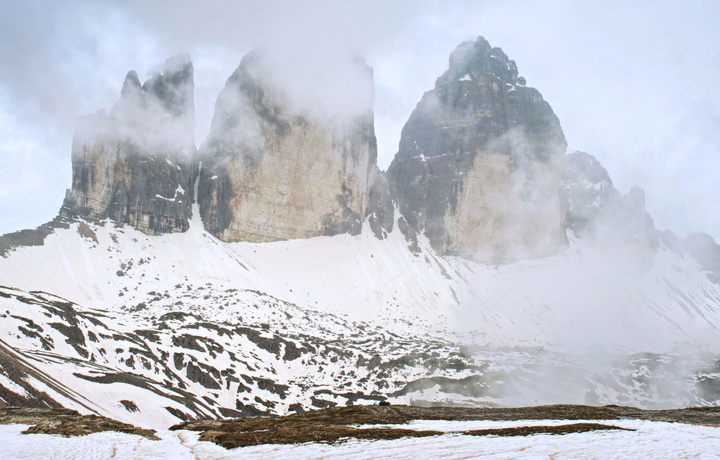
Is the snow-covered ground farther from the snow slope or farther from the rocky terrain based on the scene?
the snow slope

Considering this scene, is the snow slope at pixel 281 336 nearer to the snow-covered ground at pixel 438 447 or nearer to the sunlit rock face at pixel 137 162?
the sunlit rock face at pixel 137 162

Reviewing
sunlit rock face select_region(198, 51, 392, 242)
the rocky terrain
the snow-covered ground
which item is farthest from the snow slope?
the snow-covered ground

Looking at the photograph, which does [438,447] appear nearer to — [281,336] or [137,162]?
[281,336]

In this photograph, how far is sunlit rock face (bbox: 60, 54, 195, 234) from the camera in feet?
517

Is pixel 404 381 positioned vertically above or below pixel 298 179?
below

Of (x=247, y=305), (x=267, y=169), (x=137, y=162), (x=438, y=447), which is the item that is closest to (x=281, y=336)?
(x=247, y=305)

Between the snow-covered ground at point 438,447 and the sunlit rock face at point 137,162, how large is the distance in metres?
147

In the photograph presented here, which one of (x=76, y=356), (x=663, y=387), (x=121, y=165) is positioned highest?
(x=121, y=165)

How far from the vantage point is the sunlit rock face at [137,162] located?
15750 centimetres

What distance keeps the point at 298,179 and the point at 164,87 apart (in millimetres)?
55180

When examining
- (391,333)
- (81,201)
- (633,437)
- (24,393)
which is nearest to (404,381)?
(391,333)

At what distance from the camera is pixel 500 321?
182 metres

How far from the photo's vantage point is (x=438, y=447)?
18.1m

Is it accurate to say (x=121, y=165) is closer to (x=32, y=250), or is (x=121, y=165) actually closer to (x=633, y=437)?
(x=32, y=250)
